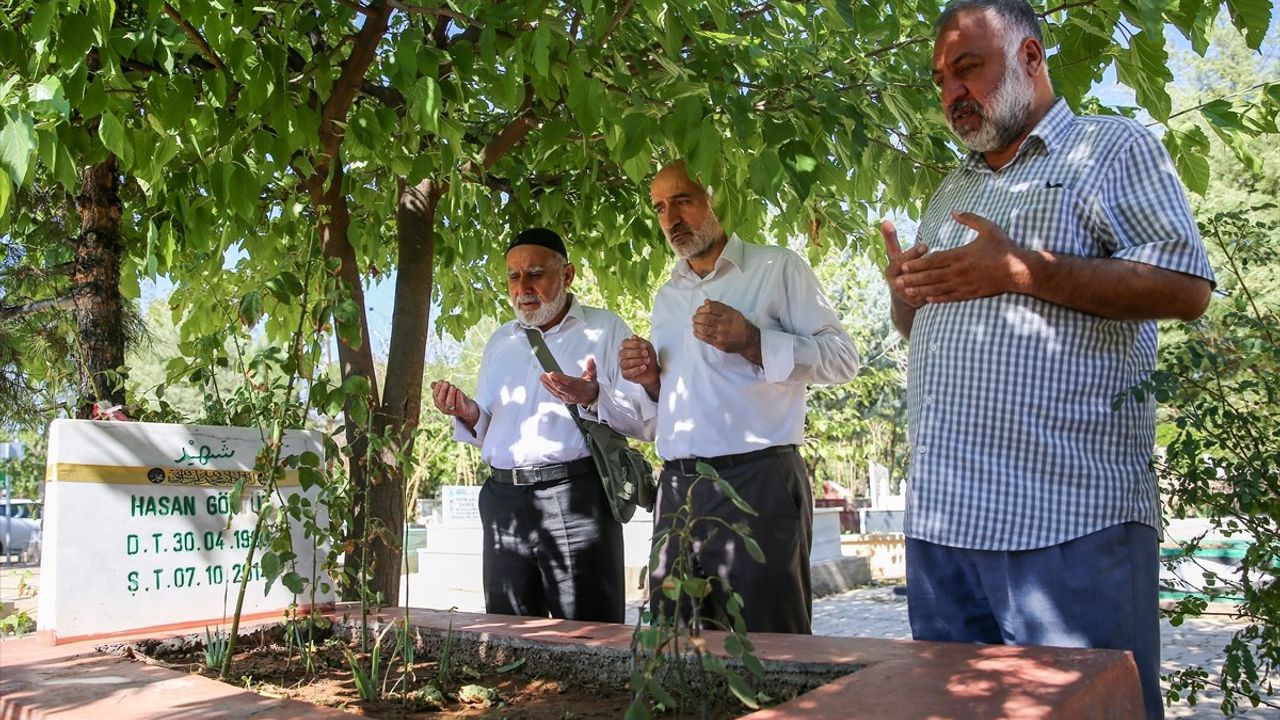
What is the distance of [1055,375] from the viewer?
2049mm

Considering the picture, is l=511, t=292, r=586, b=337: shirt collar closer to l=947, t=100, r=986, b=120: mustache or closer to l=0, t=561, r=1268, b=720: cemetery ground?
l=0, t=561, r=1268, b=720: cemetery ground

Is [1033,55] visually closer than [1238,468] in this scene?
Yes

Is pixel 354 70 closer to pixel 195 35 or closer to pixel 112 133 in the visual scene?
pixel 195 35

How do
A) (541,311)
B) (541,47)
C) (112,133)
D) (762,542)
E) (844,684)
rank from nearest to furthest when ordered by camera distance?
(844,684), (112,133), (541,47), (762,542), (541,311)

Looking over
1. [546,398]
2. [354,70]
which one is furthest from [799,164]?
[354,70]

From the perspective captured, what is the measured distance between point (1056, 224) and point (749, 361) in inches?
51.6

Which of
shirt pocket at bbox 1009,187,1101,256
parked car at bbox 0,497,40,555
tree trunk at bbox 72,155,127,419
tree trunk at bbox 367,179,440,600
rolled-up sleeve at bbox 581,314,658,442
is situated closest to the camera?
shirt pocket at bbox 1009,187,1101,256

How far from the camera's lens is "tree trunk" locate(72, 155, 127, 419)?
4.20m

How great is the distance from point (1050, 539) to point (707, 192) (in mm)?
2001

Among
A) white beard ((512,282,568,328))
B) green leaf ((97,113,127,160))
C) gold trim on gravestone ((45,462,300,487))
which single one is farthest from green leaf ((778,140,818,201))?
green leaf ((97,113,127,160))

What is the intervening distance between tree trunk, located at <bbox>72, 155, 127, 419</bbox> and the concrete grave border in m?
2.07

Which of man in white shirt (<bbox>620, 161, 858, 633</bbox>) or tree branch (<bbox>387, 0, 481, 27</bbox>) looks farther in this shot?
man in white shirt (<bbox>620, 161, 858, 633</bbox>)

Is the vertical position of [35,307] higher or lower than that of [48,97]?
higher

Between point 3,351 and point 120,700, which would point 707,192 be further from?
point 3,351
